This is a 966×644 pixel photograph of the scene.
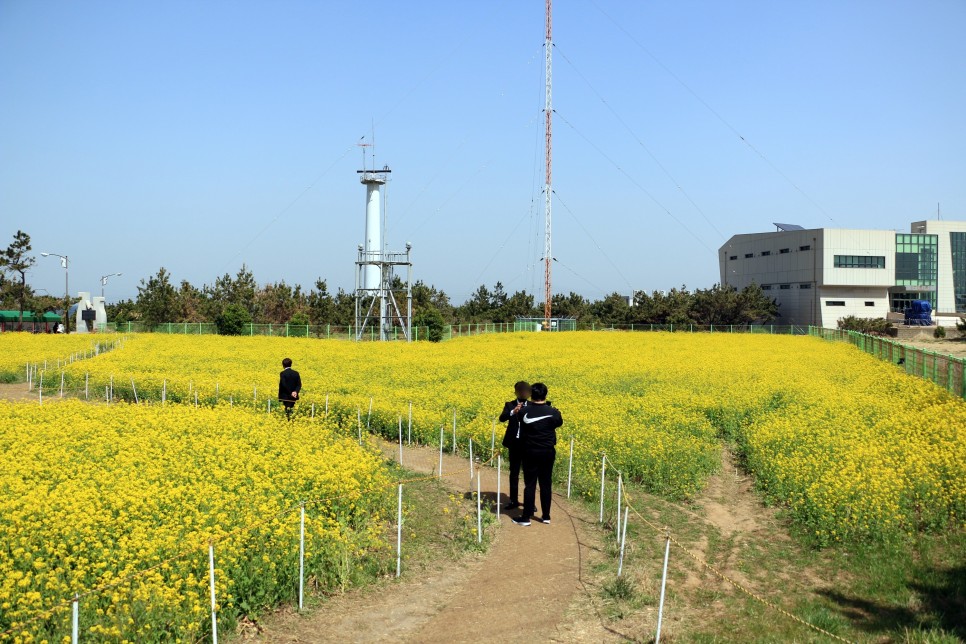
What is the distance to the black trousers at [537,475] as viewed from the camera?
36.4 ft

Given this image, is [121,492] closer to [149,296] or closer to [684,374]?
[684,374]

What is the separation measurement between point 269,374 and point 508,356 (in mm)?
14132

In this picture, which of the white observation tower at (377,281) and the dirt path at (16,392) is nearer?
the dirt path at (16,392)

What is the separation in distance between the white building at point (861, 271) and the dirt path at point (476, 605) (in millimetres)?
84428

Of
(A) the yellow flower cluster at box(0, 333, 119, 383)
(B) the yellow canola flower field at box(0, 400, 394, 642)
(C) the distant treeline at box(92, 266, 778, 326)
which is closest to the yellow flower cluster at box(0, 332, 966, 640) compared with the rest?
(B) the yellow canola flower field at box(0, 400, 394, 642)

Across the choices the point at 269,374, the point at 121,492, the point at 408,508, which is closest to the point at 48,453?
the point at 121,492

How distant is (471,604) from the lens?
27.9ft

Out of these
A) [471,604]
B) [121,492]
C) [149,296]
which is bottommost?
[471,604]

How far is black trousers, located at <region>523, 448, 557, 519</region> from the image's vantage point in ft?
36.4

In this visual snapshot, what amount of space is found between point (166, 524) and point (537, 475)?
5091mm

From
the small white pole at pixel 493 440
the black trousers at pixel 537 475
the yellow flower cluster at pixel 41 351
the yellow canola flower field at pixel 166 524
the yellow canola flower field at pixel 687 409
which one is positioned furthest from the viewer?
the yellow flower cluster at pixel 41 351

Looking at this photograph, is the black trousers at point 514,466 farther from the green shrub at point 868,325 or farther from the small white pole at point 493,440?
the green shrub at point 868,325

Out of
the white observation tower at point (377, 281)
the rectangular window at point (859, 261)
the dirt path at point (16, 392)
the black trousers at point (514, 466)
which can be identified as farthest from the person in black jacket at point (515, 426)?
the rectangular window at point (859, 261)

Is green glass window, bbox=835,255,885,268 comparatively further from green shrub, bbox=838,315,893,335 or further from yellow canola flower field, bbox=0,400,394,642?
yellow canola flower field, bbox=0,400,394,642
